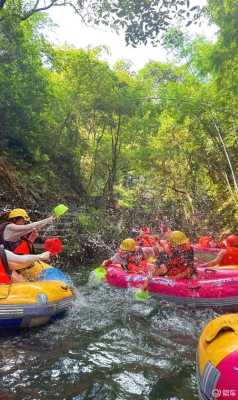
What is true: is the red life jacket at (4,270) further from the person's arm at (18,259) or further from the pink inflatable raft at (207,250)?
the pink inflatable raft at (207,250)

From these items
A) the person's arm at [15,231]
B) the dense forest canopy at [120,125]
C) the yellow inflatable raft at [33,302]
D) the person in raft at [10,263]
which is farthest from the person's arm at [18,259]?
the dense forest canopy at [120,125]

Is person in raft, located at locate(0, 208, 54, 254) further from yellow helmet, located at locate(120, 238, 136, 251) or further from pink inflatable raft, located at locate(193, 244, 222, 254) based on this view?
pink inflatable raft, located at locate(193, 244, 222, 254)

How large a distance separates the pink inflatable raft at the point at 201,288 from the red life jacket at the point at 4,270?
2662 mm

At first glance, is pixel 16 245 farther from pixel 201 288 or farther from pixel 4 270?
pixel 201 288

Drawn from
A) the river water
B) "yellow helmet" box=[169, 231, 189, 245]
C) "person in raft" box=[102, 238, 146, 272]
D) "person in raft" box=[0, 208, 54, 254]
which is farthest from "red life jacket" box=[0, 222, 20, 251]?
"person in raft" box=[102, 238, 146, 272]

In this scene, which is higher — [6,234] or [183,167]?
[183,167]

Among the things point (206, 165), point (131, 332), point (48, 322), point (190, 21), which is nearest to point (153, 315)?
point (131, 332)

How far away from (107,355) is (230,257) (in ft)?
12.5

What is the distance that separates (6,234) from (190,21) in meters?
3.72

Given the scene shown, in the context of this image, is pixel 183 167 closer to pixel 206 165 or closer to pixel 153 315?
pixel 206 165

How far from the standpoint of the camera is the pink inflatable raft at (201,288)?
21.9 ft

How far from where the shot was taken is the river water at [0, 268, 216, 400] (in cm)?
382

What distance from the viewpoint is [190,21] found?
510cm

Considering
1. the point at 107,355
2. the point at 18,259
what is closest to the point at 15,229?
the point at 18,259
